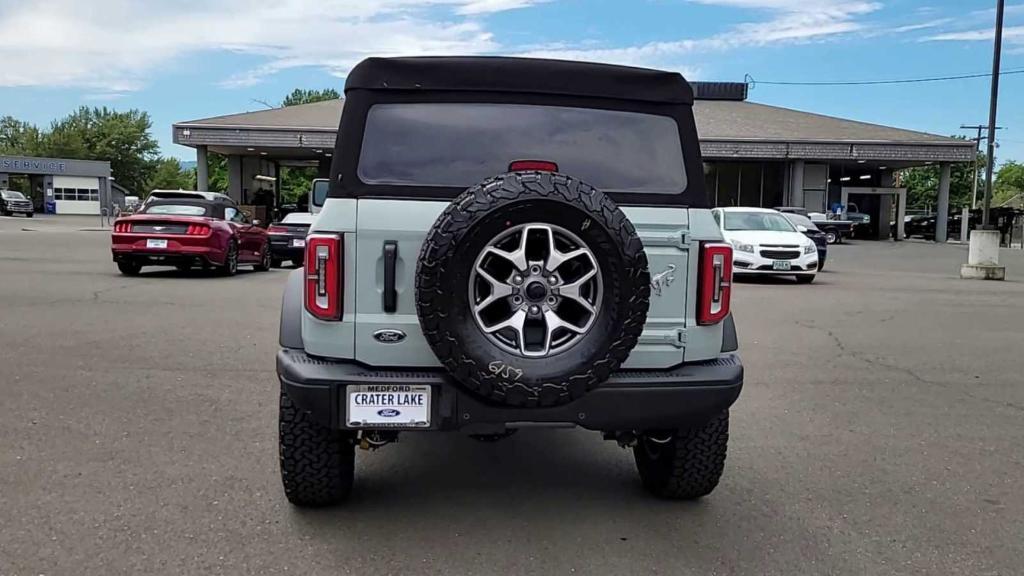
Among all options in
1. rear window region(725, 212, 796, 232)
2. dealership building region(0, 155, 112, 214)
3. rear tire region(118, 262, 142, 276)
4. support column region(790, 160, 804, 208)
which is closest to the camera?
rear tire region(118, 262, 142, 276)

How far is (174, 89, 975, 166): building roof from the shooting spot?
3400 centimetres

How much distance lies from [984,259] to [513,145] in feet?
61.1

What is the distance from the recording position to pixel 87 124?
96.4 meters

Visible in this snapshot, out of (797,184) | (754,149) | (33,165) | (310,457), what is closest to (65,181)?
(33,165)

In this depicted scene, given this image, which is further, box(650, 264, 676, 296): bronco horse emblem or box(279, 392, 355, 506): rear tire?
box(279, 392, 355, 506): rear tire

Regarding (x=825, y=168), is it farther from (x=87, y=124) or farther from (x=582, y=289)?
(x=87, y=124)

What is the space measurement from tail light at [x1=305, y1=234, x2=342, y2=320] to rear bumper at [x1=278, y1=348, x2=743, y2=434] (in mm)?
230

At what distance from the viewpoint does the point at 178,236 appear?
48.3 feet

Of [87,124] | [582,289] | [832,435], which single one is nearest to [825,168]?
[832,435]

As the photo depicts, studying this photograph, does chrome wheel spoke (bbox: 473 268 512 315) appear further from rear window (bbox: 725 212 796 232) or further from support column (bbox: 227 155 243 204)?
support column (bbox: 227 155 243 204)

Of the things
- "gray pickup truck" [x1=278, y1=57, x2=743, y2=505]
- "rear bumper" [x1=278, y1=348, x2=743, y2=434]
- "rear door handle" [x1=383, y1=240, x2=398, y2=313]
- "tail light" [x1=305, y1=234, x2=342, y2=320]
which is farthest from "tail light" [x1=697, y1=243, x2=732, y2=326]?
"tail light" [x1=305, y1=234, x2=342, y2=320]

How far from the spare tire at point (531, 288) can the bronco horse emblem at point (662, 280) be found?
36 centimetres

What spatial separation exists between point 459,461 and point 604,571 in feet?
5.45

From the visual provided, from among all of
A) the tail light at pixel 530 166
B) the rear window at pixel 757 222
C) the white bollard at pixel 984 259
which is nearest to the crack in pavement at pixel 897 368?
the tail light at pixel 530 166
